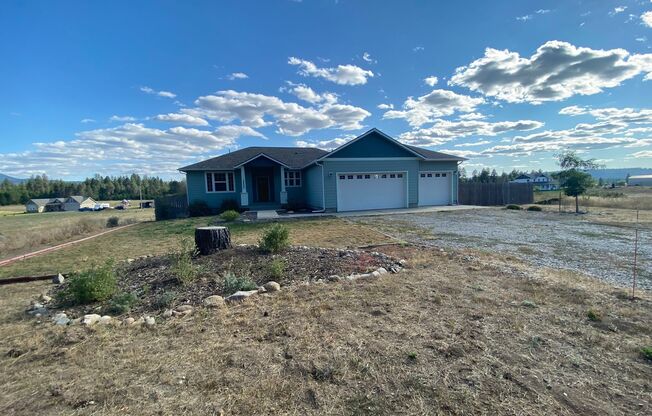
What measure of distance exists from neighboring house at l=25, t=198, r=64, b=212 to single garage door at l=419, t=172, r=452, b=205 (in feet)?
205

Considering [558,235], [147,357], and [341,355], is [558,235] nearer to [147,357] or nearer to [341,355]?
[341,355]

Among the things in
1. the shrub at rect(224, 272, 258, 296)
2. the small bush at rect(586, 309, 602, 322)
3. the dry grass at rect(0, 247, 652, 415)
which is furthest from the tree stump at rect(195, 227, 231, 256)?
the small bush at rect(586, 309, 602, 322)

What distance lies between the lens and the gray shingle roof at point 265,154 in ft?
60.2

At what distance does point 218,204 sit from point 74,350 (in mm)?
16177

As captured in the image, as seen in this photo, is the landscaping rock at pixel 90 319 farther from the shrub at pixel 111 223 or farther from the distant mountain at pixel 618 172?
the distant mountain at pixel 618 172

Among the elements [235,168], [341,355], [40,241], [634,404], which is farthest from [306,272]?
[235,168]

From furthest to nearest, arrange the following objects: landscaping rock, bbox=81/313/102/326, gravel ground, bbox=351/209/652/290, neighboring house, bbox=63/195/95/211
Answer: neighboring house, bbox=63/195/95/211, gravel ground, bbox=351/209/652/290, landscaping rock, bbox=81/313/102/326

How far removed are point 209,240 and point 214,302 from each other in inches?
99.5

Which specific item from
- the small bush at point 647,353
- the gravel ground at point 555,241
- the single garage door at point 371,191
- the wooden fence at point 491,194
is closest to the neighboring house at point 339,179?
the single garage door at point 371,191

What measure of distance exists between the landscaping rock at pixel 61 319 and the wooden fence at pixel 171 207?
15.6m

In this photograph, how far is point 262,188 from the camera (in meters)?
20.6

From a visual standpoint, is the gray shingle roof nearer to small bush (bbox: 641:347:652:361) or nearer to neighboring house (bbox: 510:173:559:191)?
small bush (bbox: 641:347:652:361)

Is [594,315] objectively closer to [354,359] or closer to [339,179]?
[354,359]

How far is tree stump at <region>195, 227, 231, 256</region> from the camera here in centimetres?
629
